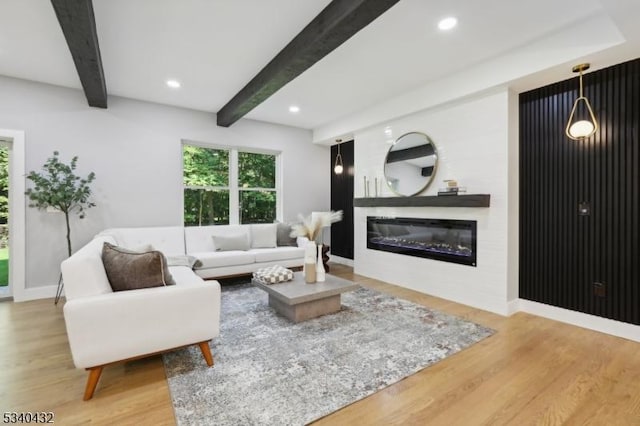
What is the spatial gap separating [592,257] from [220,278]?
4.25 metres

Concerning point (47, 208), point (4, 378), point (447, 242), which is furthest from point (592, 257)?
point (47, 208)

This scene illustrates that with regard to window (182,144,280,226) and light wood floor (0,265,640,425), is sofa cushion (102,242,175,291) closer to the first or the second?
light wood floor (0,265,640,425)

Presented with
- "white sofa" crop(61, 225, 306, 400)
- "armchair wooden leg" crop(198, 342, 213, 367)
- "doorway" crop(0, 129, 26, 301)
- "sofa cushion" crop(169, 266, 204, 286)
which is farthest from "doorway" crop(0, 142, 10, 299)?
"armchair wooden leg" crop(198, 342, 213, 367)

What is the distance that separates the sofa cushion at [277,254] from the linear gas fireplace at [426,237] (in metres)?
1.20

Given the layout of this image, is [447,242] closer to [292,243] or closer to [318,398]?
[292,243]

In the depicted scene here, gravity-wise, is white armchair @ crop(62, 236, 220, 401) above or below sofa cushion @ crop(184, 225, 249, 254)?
below

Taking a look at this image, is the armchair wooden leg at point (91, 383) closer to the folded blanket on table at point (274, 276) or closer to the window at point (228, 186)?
the folded blanket on table at point (274, 276)

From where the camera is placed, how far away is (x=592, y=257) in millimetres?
2855

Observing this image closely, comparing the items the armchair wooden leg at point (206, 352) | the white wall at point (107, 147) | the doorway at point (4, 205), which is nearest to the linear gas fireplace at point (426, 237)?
the white wall at point (107, 147)

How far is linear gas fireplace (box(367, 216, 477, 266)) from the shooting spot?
3.64 metres

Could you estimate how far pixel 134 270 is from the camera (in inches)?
80.0

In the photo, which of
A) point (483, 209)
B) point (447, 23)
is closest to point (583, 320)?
point (483, 209)

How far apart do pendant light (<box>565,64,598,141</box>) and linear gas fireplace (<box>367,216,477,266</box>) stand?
49.6 inches

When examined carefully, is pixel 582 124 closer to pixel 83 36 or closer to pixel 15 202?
pixel 83 36
